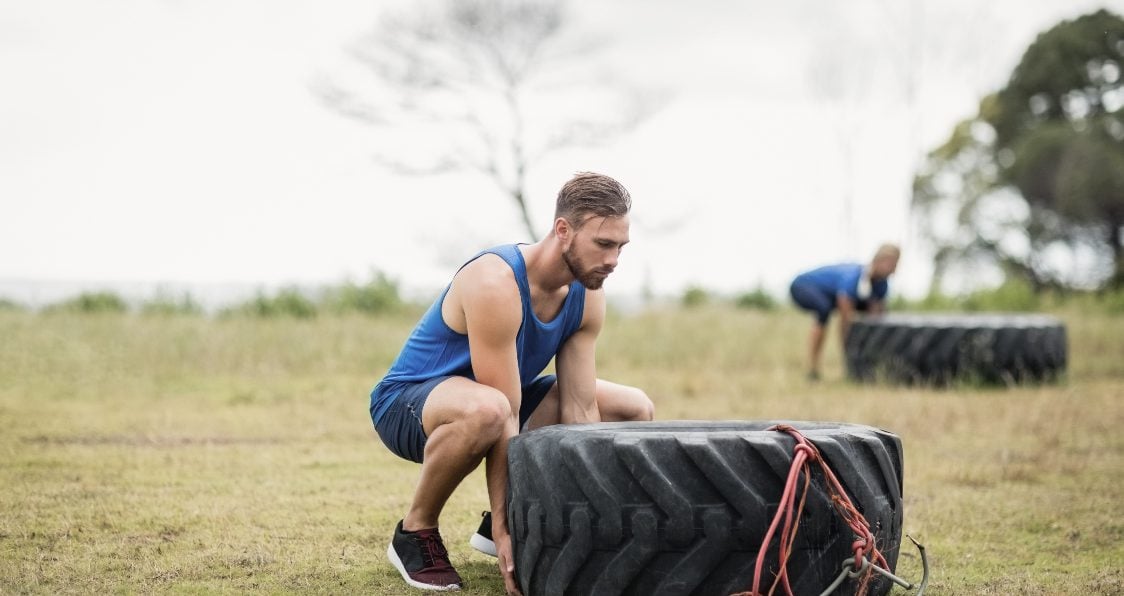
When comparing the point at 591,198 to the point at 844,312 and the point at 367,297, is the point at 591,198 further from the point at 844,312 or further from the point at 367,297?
the point at 367,297

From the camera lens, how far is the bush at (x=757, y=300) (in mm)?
16391

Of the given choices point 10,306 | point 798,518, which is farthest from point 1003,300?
point 798,518

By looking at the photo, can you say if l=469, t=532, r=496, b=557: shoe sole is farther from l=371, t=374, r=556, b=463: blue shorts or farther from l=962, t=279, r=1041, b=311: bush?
l=962, t=279, r=1041, b=311: bush

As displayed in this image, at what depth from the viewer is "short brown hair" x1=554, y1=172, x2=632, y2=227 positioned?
2998 mm

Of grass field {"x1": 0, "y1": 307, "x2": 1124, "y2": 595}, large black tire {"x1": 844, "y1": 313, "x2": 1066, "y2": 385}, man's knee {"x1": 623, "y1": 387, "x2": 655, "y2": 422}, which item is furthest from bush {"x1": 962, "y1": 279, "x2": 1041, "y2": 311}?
man's knee {"x1": 623, "y1": 387, "x2": 655, "y2": 422}

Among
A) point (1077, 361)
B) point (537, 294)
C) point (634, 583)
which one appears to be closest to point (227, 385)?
point (537, 294)

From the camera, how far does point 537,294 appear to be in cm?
316

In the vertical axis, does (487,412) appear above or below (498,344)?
below

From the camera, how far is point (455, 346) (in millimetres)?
3264

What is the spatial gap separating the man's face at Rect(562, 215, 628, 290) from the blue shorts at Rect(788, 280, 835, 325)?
6933 mm

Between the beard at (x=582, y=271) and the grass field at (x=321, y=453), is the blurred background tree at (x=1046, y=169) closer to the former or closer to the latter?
the grass field at (x=321, y=453)

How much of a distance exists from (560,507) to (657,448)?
0.28m

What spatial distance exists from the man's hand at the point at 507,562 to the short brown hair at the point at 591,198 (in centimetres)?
90

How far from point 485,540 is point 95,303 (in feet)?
35.6
